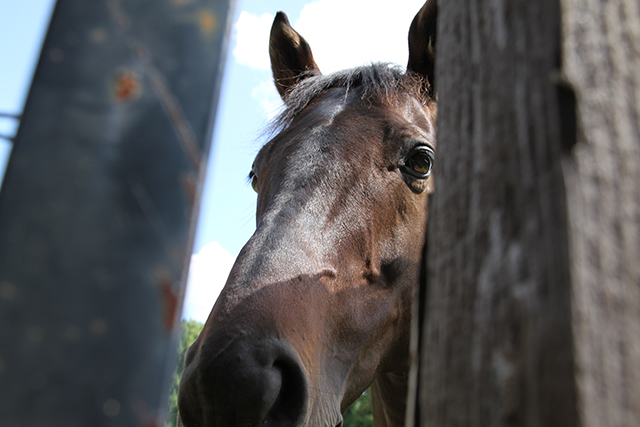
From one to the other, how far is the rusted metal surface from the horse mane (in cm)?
204

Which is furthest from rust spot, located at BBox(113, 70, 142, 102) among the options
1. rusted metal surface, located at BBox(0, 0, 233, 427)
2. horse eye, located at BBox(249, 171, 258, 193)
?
horse eye, located at BBox(249, 171, 258, 193)

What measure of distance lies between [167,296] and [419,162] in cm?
187

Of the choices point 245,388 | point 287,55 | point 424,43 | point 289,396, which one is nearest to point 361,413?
point 287,55

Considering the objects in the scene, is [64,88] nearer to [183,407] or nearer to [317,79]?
[183,407]

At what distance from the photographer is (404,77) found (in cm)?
268

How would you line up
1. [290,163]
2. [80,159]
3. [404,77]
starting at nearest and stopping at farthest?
[80,159]
[290,163]
[404,77]

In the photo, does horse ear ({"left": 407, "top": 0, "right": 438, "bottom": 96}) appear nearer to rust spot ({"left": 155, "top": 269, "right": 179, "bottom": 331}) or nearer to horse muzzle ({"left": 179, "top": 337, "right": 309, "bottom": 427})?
horse muzzle ({"left": 179, "top": 337, "right": 309, "bottom": 427})

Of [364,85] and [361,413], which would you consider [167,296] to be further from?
[361,413]

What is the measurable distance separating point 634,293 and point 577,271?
0.06m

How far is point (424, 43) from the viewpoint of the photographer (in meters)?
2.76

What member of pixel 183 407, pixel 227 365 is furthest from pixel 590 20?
pixel 183 407

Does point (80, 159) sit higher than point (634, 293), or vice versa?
point (80, 159)

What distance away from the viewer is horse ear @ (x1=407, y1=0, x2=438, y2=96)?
8.77ft

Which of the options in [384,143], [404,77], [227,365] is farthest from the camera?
[404,77]
